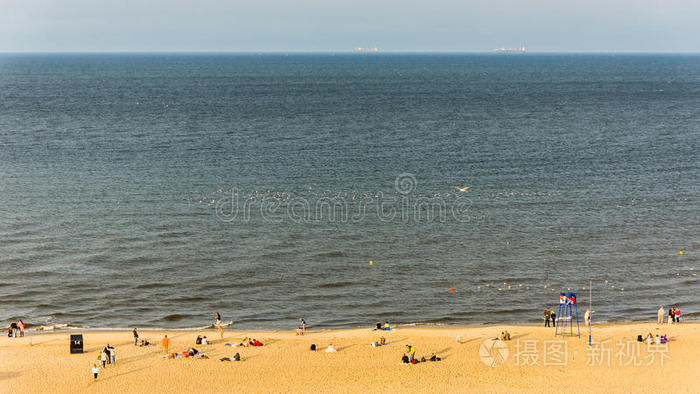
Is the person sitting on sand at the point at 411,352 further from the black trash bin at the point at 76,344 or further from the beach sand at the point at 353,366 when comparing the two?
the black trash bin at the point at 76,344

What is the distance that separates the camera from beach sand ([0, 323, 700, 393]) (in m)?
36.4

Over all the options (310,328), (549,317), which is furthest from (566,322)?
(310,328)

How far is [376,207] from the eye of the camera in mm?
71000

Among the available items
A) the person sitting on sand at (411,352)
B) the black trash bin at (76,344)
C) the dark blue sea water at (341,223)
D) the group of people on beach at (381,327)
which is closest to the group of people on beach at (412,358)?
the person sitting on sand at (411,352)

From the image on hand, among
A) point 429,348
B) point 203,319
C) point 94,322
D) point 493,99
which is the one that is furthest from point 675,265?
point 493,99

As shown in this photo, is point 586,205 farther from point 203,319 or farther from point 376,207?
point 203,319

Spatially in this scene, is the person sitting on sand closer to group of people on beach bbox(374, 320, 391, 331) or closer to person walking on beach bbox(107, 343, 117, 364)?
group of people on beach bbox(374, 320, 391, 331)

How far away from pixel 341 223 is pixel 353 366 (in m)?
28.4

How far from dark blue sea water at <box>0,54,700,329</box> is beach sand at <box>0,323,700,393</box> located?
427cm

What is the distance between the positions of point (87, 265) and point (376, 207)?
2907 cm

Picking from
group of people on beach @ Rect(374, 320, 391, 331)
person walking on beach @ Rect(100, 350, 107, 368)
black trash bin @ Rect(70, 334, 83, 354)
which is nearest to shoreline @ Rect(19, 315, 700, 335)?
group of people on beach @ Rect(374, 320, 391, 331)

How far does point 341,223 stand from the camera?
66.4 metres

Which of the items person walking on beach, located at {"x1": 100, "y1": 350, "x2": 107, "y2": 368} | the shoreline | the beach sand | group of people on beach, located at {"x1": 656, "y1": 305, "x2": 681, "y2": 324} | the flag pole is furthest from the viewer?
group of people on beach, located at {"x1": 656, "y1": 305, "x2": 681, "y2": 324}

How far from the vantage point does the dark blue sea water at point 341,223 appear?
50.1 metres
